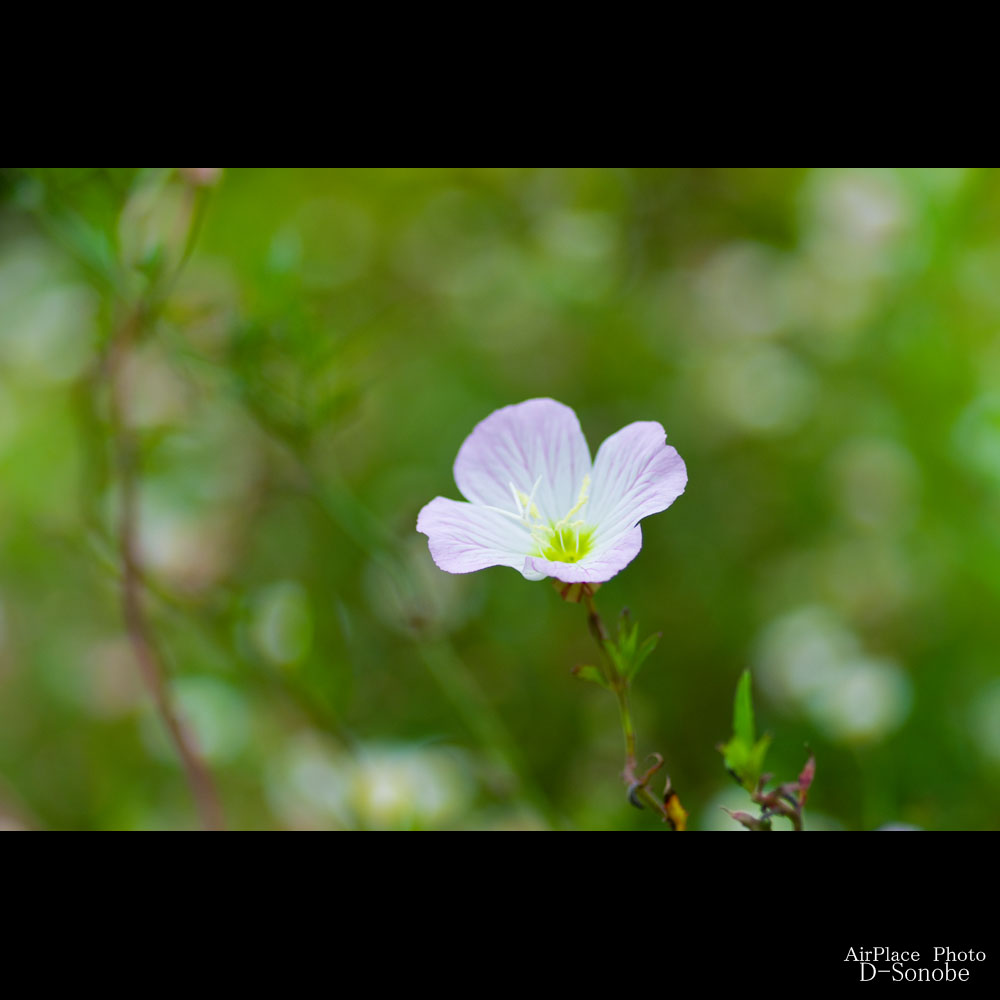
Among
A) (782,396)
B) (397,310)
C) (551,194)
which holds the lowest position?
(782,396)

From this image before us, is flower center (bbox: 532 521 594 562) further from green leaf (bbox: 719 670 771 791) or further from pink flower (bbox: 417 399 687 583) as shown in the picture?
green leaf (bbox: 719 670 771 791)

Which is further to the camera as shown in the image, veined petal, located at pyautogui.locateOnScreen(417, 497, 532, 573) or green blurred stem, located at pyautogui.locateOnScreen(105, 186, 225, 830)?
green blurred stem, located at pyautogui.locateOnScreen(105, 186, 225, 830)

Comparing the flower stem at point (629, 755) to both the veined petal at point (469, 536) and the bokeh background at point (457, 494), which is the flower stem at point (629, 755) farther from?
the bokeh background at point (457, 494)

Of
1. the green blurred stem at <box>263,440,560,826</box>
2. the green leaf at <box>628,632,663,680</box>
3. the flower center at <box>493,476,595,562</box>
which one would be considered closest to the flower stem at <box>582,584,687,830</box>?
the green leaf at <box>628,632,663,680</box>

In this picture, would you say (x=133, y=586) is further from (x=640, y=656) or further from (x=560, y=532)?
(x=640, y=656)
